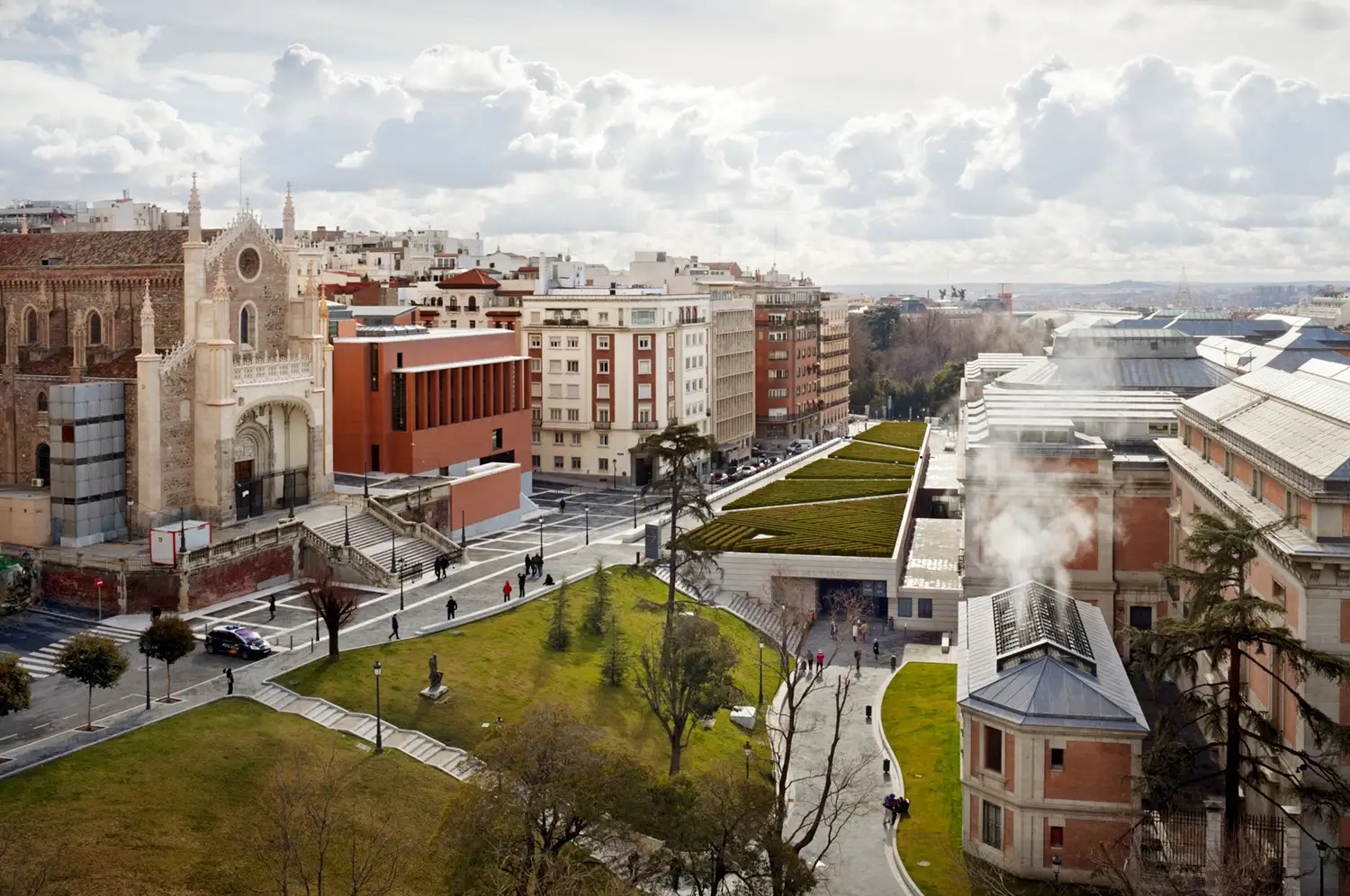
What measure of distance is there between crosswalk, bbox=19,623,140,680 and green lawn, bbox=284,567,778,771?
26.7ft

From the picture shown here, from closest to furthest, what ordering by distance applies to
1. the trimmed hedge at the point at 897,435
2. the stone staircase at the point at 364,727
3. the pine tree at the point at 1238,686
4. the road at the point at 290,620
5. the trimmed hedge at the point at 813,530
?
the pine tree at the point at 1238,686
the stone staircase at the point at 364,727
the road at the point at 290,620
the trimmed hedge at the point at 813,530
the trimmed hedge at the point at 897,435

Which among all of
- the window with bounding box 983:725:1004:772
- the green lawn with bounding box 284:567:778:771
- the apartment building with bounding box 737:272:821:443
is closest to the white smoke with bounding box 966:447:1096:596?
the green lawn with bounding box 284:567:778:771

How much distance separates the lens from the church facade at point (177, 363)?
60.9 metres

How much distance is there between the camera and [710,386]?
11500 cm

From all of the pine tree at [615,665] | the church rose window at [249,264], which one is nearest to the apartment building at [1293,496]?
the pine tree at [615,665]

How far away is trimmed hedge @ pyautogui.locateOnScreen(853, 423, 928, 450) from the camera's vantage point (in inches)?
4808

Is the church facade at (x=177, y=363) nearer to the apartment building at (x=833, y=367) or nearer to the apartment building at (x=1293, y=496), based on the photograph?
the apartment building at (x=1293, y=496)

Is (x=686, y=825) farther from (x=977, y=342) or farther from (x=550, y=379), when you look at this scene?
(x=977, y=342)

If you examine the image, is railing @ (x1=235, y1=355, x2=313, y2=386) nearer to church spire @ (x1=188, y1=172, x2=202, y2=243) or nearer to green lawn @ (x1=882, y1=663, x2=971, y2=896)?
church spire @ (x1=188, y1=172, x2=202, y2=243)

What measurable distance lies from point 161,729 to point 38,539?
21.8m

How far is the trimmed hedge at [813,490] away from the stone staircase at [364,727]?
137ft

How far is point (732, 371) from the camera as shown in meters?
122

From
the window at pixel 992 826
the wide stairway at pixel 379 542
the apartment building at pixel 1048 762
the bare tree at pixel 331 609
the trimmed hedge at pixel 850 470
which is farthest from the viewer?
the trimmed hedge at pixel 850 470

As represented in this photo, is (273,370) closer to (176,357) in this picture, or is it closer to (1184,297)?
(176,357)
